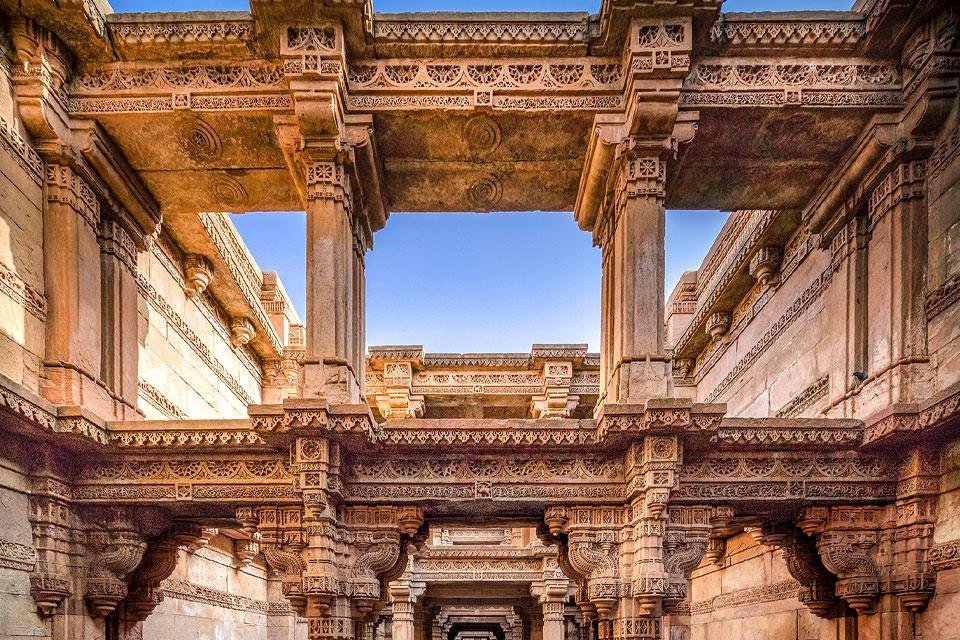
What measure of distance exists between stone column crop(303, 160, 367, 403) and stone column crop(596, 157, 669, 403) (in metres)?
2.24

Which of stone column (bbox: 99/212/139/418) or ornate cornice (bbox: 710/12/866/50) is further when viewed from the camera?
stone column (bbox: 99/212/139/418)

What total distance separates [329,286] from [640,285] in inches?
98.4

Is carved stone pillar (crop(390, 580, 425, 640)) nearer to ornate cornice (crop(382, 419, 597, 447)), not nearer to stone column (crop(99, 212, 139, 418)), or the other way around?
stone column (crop(99, 212, 139, 418))

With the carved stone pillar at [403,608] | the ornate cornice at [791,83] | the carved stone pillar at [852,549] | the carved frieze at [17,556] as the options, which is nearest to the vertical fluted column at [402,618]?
the carved stone pillar at [403,608]

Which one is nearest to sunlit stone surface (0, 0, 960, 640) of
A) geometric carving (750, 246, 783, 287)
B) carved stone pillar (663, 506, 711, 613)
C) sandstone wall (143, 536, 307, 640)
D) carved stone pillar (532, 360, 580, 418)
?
carved stone pillar (663, 506, 711, 613)

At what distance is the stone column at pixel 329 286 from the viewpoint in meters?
5.68

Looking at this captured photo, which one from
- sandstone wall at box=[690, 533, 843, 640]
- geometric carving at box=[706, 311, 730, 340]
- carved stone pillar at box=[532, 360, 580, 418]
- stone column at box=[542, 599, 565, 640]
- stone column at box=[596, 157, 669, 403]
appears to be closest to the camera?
stone column at box=[596, 157, 669, 403]

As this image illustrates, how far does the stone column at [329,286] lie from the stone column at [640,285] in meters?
2.24

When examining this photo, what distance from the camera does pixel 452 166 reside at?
21.5ft

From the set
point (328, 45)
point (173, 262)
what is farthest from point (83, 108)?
point (173, 262)

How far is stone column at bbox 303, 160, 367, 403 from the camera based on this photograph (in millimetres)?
5676

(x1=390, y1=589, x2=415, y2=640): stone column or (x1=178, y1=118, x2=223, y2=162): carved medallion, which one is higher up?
(x1=178, y1=118, x2=223, y2=162): carved medallion

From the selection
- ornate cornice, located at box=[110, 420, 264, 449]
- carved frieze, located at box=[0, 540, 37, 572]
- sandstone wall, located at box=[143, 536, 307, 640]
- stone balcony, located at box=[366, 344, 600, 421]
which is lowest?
sandstone wall, located at box=[143, 536, 307, 640]

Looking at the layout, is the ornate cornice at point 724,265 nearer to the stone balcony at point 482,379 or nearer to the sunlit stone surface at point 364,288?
the sunlit stone surface at point 364,288
